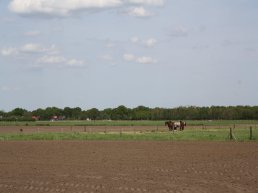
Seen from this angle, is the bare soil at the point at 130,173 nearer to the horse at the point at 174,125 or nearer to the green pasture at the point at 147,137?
the green pasture at the point at 147,137

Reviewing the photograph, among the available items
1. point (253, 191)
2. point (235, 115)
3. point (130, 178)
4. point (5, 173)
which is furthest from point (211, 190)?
point (235, 115)

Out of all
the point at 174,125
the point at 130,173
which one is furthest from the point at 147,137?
the point at 130,173

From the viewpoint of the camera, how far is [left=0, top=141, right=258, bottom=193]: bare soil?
16.6 m

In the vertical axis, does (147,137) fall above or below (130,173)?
above

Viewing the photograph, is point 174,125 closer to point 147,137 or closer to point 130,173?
point 147,137

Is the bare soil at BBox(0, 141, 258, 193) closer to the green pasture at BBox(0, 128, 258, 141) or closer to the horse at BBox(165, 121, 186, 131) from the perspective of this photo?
the green pasture at BBox(0, 128, 258, 141)

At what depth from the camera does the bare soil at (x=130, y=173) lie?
16641mm

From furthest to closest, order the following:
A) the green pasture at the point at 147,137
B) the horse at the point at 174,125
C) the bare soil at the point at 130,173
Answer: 1. the horse at the point at 174,125
2. the green pasture at the point at 147,137
3. the bare soil at the point at 130,173

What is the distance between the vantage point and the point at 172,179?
1870 centimetres

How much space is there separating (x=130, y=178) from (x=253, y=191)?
4.82 m

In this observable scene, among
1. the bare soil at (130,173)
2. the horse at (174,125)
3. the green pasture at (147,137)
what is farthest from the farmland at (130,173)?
the horse at (174,125)

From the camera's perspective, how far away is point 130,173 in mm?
20875

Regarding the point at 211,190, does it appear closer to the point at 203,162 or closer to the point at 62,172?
the point at 62,172

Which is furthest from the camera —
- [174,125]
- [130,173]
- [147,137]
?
[174,125]
